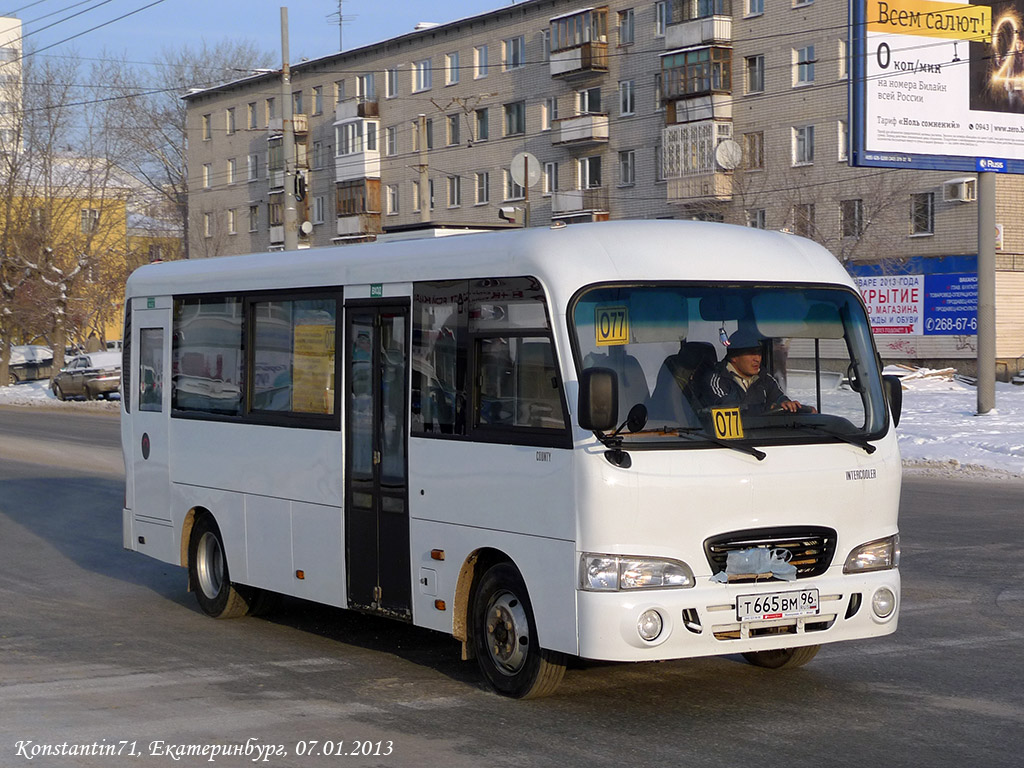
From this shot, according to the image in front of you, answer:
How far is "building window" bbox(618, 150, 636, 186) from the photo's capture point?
5750cm

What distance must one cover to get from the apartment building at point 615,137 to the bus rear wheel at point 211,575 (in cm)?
2793

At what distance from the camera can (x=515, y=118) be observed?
62844 millimetres

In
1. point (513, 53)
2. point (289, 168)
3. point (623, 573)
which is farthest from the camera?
point (513, 53)

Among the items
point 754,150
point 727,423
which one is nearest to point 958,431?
point 727,423

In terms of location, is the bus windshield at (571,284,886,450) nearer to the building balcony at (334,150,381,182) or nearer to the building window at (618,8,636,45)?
the building window at (618,8,636,45)

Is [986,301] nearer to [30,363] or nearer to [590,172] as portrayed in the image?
[590,172]

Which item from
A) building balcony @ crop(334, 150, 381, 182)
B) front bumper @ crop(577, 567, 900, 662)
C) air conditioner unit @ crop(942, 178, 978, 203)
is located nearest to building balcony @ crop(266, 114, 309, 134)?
building balcony @ crop(334, 150, 381, 182)

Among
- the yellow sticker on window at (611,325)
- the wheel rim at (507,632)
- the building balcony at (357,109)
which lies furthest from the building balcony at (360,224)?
the yellow sticker on window at (611,325)

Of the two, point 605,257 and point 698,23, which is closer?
point 605,257

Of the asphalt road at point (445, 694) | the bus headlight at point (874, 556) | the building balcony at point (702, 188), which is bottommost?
the asphalt road at point (445, 694)

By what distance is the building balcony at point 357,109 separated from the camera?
70.1 m

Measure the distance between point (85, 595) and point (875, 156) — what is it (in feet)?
66.9

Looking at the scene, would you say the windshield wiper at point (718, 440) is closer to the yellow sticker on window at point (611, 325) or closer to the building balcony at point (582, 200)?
the yellow sticker on window at point (611, 325)

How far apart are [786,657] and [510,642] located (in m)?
1.64
